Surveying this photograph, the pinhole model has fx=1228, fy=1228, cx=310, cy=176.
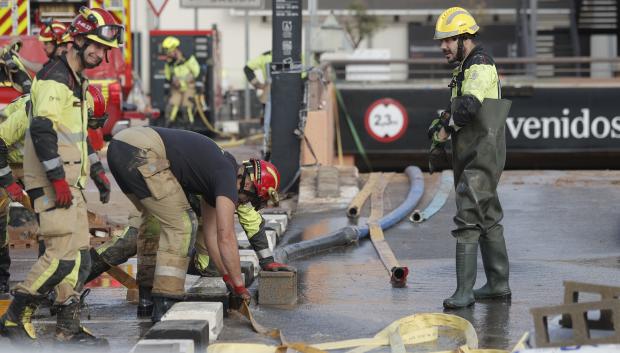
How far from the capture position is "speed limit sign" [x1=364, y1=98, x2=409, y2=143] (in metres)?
19.3

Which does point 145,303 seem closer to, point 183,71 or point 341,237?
point 341,237

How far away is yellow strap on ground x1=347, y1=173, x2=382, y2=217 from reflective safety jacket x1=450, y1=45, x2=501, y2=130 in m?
4.21

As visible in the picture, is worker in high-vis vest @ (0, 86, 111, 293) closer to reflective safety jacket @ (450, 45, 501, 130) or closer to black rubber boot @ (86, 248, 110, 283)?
black rubber boot @ (86, 248, 110, 283)

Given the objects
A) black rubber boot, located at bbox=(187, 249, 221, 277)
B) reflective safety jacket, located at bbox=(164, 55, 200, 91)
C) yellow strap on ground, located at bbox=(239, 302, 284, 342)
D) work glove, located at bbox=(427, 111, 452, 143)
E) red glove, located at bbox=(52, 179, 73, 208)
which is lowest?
yellow strap on ground, located at bbox=(239, 302, 284, 342)

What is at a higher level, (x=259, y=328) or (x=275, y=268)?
(x=275, y=268)

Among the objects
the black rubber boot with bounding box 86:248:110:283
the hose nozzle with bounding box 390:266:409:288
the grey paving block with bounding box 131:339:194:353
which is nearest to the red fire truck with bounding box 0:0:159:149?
the hose nozzle with bounding box 390:266:409:288

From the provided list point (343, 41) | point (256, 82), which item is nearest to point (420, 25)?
point (343, 41)

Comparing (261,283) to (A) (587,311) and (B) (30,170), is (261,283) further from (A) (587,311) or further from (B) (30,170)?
(A) (587,311)

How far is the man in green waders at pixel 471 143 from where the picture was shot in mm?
7824

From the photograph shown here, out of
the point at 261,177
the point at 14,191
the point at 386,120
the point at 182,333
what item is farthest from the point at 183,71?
the point at 182,333

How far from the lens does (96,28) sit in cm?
690

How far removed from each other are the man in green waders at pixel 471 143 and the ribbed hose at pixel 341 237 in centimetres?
198

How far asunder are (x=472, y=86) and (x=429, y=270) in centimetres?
210

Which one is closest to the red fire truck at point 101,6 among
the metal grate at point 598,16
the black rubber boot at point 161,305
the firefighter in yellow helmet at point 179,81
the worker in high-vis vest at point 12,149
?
the firefighter in yellow helmet at point 179,81
